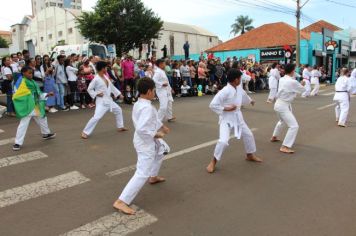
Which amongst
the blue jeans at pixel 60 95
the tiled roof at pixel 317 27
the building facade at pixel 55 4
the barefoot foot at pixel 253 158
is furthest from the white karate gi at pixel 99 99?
the building facade at pixel 55 4

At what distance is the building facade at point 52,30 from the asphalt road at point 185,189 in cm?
4533

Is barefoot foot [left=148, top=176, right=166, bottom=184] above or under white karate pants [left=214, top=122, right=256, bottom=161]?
under

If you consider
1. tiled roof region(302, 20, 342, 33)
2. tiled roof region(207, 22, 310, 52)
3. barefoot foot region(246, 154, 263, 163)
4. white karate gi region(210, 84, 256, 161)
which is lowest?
barefoot foot region(246, 154, 263, 163)

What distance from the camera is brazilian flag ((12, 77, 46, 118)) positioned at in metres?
7.10

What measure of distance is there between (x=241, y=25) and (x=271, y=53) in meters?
30.8

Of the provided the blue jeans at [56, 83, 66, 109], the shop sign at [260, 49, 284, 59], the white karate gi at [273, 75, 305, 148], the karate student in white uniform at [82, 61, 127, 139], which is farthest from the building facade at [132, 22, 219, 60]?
the white karate gi at [273, 75, 305, 148]

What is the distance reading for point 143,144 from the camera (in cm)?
438

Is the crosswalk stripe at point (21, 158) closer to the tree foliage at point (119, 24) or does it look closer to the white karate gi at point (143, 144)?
the white karate gi at point (143, 144)

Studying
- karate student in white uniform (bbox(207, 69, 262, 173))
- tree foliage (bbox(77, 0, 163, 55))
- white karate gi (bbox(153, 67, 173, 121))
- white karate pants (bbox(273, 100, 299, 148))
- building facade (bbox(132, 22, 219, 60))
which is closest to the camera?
karate student in white uniform (bbox(207, 69, 262, 173))

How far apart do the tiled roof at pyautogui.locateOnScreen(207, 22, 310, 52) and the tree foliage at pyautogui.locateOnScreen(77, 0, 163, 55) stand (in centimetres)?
1137

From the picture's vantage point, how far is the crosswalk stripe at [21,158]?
6.29 metres

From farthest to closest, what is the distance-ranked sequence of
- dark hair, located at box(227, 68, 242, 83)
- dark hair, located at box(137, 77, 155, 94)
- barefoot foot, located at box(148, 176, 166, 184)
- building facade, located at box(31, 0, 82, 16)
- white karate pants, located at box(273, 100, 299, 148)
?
building facade, located at box(31, 0, 82, 16)
white karate pants, located at box(273, 100, 299, 148)
dark hair, located at box(227, 68, 242, 83)
barefoot foot, located at box(148, 176, 166, 184)
dark hair, located at box(137, 77, 155, 94)

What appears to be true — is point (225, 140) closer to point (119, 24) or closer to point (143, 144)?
point (143, 144)

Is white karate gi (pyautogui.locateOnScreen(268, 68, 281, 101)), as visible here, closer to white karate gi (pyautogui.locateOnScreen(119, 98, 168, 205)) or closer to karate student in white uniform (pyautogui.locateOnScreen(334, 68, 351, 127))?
karate student in white uniform (pyautogui.locateOnScreen(334, 68, 351, 127))
